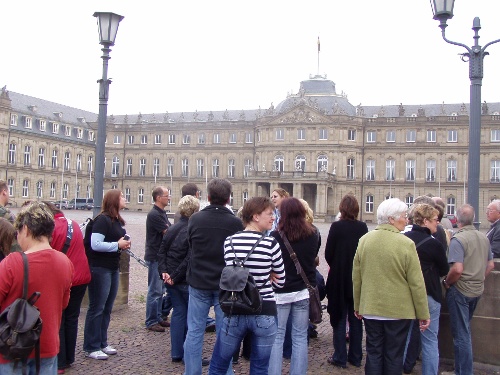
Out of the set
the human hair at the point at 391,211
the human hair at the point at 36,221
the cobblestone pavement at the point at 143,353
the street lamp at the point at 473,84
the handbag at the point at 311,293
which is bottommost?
the cobblestone pavement at the point at 143,353

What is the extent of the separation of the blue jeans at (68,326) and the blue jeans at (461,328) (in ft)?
14.2

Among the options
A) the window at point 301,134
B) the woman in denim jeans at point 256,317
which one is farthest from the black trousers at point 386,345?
the window at point 301,134

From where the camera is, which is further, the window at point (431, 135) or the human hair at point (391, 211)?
the window at point (431, 135)

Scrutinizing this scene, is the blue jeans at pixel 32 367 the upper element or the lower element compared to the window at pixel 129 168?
lower

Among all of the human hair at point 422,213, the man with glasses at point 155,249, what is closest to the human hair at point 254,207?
the human hair at point 422,213

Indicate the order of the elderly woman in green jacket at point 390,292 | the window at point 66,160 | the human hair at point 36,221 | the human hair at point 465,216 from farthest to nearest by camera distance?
1. the window at point 66,160
2. the human hair at point 465,216
3. the elderly woman in green jacket at point 390,292
4. the human hair at point 36,221

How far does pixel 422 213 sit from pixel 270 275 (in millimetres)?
2038

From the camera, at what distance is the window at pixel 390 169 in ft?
204

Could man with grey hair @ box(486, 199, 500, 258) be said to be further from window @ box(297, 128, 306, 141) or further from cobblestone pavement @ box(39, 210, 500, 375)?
window @ box(297, 128, 306, 141)

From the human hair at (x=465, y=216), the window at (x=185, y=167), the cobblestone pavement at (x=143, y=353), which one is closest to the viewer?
the human hair at (x=465, y=216)

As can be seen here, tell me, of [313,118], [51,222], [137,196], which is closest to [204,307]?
[51,222]

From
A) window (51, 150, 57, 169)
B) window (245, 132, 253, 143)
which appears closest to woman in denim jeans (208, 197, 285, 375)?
window (245, 132, 253, 143)

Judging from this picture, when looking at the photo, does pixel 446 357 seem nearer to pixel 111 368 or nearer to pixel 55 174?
pixel 111 368

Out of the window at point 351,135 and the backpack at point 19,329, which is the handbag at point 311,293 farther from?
the window at point 351,135
